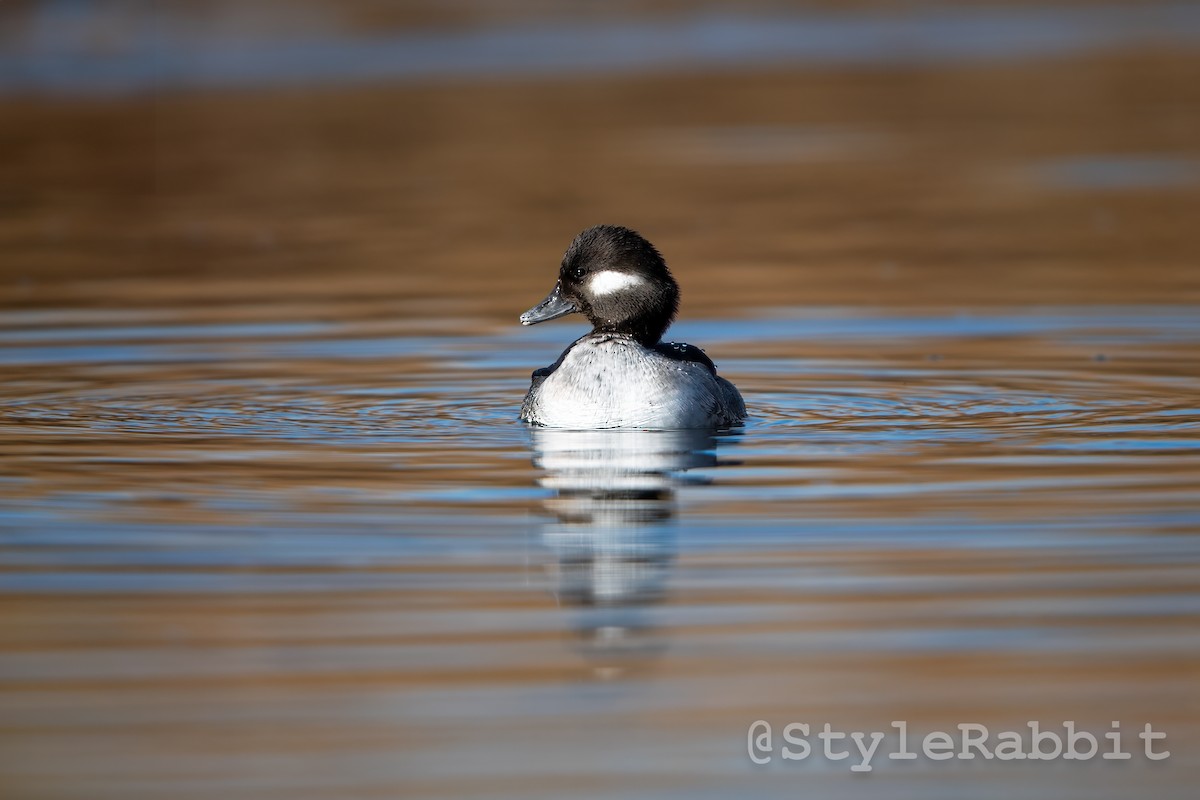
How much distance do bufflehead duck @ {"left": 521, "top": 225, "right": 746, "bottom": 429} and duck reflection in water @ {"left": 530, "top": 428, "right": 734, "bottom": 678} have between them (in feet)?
0.31

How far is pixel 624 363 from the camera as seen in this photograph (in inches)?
397

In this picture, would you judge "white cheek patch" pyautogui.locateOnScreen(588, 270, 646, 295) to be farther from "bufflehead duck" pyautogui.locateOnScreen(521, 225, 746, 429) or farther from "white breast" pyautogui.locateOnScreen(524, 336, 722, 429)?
"white breast" pyautogui.locateOnScreen(524, 336, 722, 429)

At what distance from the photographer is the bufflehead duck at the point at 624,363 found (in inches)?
395

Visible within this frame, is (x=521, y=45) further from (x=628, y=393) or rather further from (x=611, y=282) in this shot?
(x=628, y=393)

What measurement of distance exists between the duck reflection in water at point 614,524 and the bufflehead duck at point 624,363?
96 mm

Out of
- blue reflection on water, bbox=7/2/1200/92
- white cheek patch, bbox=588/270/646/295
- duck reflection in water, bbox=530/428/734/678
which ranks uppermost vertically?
blue reflection on water, bbox=7/2/1200/92

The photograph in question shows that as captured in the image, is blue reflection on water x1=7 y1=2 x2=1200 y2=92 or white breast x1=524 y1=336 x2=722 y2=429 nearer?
white breast x1=524 y1=336 x2=722 y2=429

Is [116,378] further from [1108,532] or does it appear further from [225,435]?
[1108,532]

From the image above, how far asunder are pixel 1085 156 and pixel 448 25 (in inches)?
769

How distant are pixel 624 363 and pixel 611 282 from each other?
0.54m

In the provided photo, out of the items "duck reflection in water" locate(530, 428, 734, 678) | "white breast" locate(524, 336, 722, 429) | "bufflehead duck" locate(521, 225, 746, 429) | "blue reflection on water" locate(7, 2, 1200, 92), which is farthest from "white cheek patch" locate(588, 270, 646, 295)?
"blue reflection on water" locate(7, 2, 1200, 92)

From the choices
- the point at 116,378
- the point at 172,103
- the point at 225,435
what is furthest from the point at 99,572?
the point at 172,103

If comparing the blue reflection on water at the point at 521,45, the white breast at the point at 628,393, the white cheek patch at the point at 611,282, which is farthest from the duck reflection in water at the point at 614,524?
the blue reflection on water at the point at 521,45

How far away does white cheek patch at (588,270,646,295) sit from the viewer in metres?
10.4
